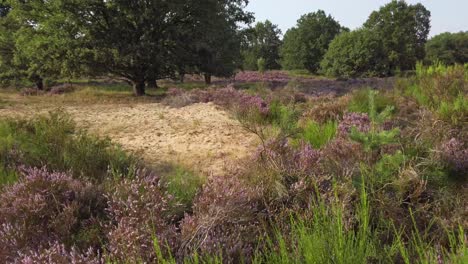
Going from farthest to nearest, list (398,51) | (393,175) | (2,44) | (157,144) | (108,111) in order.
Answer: (398,51) < (2,44) < (108,111) < (157,144) < (393,175)

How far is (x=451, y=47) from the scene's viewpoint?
8519 centimetres

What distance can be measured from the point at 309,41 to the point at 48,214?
6022 cm

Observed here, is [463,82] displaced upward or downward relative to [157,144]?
upward

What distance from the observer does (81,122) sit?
29.4 ft

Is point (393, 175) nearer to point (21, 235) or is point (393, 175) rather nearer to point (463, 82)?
point (21, 235)

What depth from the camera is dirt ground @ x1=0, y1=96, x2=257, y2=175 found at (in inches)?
213

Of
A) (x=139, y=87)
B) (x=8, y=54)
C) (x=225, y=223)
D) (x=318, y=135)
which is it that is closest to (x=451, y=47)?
(x=139, y=87)

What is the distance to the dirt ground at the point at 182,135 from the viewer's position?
542 cm

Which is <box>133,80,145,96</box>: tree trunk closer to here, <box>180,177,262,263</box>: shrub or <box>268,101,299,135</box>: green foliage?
<box>268,101,299,135</box>: green foliage

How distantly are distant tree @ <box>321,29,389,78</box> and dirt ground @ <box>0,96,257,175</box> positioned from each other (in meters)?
34.6

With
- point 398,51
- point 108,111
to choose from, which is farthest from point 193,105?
point 398,51

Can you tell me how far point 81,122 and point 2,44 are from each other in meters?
15.1

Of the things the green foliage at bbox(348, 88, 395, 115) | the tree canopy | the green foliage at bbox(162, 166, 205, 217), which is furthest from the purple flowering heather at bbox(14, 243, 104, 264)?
the tree canopy

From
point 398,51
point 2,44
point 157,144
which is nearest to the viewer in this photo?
point 157,144
